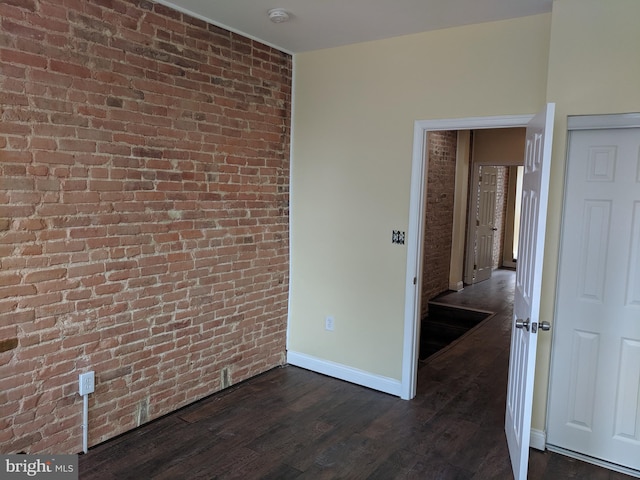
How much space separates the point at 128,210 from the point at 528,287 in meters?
2.37

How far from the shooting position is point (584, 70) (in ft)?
8.35

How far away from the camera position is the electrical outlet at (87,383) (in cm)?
259

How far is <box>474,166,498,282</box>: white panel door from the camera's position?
7.50 metres

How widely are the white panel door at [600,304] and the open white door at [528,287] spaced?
244 millimetres

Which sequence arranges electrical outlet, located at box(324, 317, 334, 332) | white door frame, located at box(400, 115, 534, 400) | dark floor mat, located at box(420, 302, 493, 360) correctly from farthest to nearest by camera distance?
dark floor mat, located at box(420, 302, 493, 360) → electrical outlet, located at box(324, 317, 334, 332) → white door frame, located at box(400, 115, 534, 400)

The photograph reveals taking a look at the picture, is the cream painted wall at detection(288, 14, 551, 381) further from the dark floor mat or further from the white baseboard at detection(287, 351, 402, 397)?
the dark floor mat

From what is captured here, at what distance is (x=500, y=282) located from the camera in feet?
25.8

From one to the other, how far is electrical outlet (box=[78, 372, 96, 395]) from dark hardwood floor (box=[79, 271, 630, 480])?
37 centimetres

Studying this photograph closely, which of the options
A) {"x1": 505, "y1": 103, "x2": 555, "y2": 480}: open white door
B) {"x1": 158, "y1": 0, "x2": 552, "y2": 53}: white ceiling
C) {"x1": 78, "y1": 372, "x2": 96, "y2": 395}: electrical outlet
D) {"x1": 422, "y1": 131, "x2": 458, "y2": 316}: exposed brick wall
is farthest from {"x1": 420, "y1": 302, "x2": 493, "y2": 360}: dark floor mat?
{"x1": 78, "y1": 372, "x2": 96, "y2": 395}: electrical outlet

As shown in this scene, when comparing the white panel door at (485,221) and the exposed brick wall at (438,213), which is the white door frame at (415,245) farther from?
the white panel door at (485,221)

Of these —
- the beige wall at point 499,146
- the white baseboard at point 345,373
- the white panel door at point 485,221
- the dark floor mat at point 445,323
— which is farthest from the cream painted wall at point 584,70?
the white panel door at point 485,221

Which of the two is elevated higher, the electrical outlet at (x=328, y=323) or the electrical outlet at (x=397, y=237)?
the electrical outlet at (x=397, y=237)

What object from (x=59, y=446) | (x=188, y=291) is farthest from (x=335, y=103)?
(x=59, y=446)

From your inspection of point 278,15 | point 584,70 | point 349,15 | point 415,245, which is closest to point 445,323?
point 415,245
